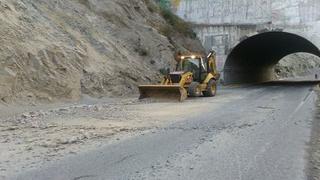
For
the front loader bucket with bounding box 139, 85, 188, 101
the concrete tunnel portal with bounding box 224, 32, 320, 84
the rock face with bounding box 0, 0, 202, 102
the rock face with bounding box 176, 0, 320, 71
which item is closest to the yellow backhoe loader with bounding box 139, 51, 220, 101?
the front loader bucket with bounding box 139, 85, 188, 101

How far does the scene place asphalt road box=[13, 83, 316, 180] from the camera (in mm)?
6656

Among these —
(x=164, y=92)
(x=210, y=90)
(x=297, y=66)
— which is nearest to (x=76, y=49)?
(x=164, y=92)

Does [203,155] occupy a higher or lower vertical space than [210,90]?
lower

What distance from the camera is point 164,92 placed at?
1923 cm

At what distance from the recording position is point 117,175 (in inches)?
260

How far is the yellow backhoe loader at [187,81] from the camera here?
19.2 metres

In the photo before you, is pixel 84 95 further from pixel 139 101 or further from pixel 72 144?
pixel 72 144

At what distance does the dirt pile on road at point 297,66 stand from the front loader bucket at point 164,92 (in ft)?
136

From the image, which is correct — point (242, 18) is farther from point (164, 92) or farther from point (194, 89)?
point (164, 92)

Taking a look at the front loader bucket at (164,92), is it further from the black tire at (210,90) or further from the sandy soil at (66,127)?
the black tire at (210,90)

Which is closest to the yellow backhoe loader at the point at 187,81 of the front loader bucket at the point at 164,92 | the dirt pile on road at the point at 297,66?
the front loader bucket at the point at 164,92

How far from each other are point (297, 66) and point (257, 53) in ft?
100

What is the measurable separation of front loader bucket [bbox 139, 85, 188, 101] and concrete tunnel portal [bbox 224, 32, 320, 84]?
49.4 ft

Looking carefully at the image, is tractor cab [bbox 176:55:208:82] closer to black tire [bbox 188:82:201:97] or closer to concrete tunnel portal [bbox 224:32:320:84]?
black tire [bbox 188:82:201:97]
